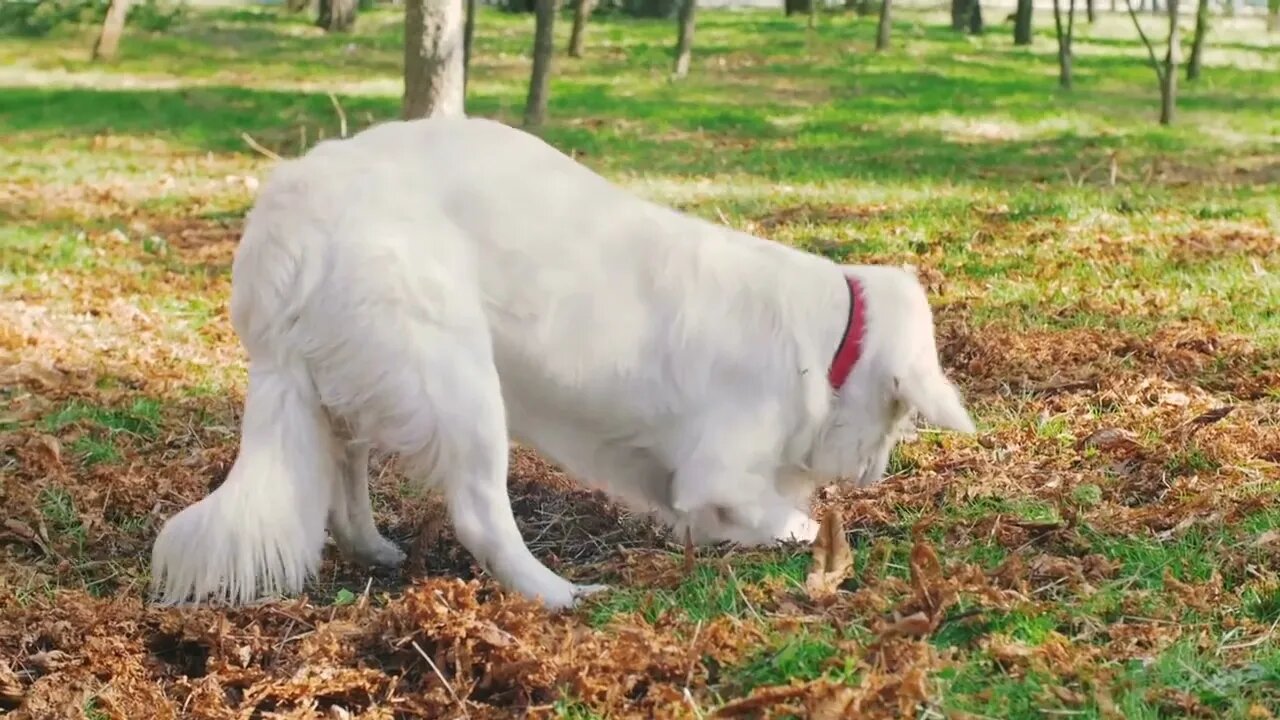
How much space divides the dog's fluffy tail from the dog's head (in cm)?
156

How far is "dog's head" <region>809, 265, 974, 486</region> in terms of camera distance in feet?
14.0

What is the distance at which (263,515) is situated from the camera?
3564mm

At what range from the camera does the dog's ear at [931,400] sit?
13.9ft

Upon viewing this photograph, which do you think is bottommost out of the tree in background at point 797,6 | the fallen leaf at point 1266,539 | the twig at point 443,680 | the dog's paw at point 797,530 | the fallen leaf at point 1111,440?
the dog's paw at point 797,530

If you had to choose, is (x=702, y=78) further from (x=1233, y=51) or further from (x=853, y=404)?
(x=853, y=404)

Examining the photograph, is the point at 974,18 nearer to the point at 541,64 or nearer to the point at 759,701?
the point at 541,64

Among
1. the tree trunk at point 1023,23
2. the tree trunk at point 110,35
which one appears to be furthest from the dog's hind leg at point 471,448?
the tree trunk at point 1023,23

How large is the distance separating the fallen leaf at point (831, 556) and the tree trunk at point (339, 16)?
22.2 m

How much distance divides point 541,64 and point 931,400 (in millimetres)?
10323

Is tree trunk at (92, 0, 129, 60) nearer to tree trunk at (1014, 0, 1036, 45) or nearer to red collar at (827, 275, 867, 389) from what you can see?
tree trunk at (1014, 0, 1036, 45)

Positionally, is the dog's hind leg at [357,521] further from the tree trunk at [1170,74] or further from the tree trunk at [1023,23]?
the tree trunk at [1023,23]

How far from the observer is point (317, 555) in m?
3.69

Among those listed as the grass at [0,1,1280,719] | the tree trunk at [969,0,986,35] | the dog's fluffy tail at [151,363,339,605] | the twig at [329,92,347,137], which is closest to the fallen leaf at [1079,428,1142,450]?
the grass at [0,1,1280,719]

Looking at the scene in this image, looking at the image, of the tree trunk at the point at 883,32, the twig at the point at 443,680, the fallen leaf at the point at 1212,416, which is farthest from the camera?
the tree trunk at the point at 883,32
